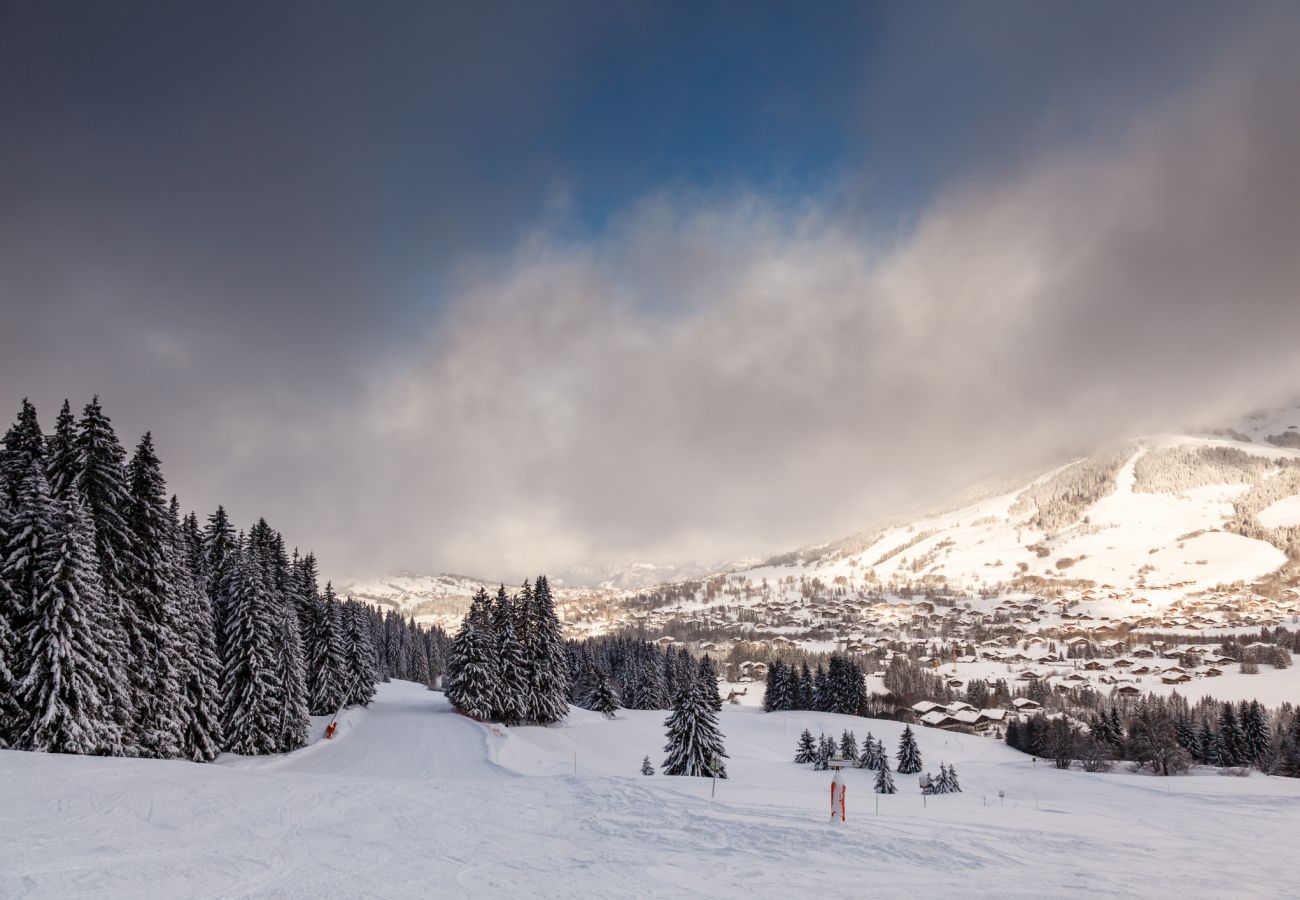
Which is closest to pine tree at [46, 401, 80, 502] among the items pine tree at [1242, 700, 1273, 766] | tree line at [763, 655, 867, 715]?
tree line at [763, 655, 867, 715]

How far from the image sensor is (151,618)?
29094mm

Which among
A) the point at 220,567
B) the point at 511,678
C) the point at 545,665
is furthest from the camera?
the point at 545,665

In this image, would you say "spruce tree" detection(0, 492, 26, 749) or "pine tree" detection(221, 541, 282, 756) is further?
"pine tree" detection(221, 541, 282, 756)

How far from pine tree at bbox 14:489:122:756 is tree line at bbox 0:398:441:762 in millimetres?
44

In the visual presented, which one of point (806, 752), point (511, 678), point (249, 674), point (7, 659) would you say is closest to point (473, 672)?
point (511, 678)

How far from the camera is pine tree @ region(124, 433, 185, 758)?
Result: 2778cm

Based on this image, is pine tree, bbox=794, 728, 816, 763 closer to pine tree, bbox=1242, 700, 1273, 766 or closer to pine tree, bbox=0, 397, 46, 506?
pine tree, bbox=1242, 700, 1273, 766

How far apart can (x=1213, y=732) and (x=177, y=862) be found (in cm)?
10684

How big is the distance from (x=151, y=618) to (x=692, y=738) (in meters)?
30.1

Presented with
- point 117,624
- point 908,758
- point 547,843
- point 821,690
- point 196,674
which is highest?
point 117,624

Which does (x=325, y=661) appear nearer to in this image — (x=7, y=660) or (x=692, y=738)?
(x=7, y=660)

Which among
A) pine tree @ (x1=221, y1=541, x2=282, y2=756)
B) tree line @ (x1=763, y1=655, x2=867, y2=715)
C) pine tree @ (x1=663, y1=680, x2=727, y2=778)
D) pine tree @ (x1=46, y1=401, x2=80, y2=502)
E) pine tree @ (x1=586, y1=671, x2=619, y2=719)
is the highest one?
pine tree @ (x1=46, y1=401, x2=80, y2=502)

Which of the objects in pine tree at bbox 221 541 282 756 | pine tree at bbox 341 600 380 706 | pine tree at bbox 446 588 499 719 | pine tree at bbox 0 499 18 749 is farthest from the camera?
pine tree at bbox 341 600 380 706

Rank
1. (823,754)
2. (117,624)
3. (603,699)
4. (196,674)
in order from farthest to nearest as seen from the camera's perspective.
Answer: (603,699) → (823,754) → (196,674) → (117,624)
